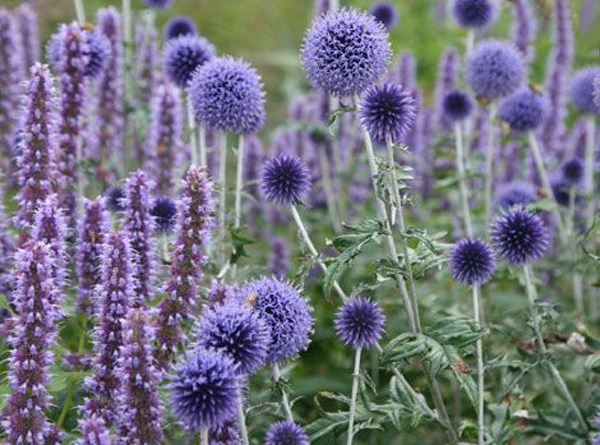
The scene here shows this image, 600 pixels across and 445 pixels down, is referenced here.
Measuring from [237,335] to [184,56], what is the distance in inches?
91.8

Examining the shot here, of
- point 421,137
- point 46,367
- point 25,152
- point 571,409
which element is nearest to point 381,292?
point 421,137

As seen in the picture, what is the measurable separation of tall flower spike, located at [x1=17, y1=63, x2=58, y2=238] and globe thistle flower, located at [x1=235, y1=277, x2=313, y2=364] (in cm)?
96

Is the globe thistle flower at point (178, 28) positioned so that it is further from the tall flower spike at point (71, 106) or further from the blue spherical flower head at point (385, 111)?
the blue spherical flower head at point (385, 111)

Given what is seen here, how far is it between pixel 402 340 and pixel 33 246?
1.36m

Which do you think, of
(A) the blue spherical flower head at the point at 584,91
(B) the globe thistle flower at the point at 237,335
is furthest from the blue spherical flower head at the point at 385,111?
(A) the blue spherical flower head at the point at 584,91

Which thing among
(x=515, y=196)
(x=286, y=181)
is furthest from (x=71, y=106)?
(x=515, y=196)

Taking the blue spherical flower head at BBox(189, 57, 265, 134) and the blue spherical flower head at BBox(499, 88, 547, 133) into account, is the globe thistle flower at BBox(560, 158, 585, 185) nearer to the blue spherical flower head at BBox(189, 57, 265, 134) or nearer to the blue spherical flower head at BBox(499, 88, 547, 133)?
the blue spherical flower head at BBox(499, 88, 547, 133)

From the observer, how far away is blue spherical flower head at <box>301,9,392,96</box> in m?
2.96

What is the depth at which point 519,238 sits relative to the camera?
3.30 m

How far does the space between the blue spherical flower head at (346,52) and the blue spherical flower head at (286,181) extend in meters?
0.36

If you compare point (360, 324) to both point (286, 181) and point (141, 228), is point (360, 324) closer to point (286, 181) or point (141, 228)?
point (286, 181)

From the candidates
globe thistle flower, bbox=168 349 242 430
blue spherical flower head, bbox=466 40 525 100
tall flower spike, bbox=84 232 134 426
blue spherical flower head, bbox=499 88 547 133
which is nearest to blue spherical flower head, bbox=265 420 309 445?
globe thistle flower, bbox=168 349 242 430

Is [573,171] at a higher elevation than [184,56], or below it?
below

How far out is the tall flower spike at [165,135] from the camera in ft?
14.0
